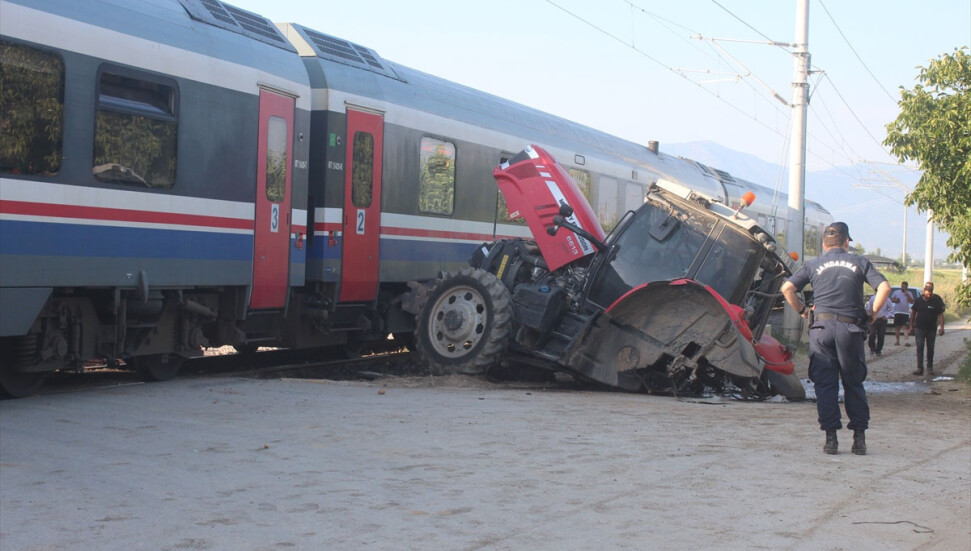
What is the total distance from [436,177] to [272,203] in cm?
359

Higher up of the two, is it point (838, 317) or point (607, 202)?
point (607, 202)

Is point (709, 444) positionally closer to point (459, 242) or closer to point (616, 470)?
point (616, 470)

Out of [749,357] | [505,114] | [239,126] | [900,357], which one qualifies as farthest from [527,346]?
[900,357]

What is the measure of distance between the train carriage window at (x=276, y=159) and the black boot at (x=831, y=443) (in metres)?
6.70

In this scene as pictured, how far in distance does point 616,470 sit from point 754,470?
931 mm

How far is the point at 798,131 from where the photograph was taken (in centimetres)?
2056

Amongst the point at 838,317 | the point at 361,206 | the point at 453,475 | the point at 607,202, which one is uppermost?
the point at 607,202

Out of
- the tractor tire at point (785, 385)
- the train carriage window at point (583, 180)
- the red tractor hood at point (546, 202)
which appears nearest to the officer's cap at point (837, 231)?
the tractor tire at point (785, 385)

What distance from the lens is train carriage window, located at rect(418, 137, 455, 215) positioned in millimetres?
14211

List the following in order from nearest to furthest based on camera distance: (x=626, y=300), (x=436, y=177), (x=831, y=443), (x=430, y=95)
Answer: (x=831, y=443) → (x=626, y=300) → (x=436, y=177) → (x=430, y=95)

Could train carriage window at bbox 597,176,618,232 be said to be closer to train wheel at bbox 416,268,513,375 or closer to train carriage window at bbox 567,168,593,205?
train carriage window at bbox 567,168,593,205

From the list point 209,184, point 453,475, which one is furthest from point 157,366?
point 453,475

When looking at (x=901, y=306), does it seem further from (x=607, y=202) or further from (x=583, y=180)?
(x=583, y=180)

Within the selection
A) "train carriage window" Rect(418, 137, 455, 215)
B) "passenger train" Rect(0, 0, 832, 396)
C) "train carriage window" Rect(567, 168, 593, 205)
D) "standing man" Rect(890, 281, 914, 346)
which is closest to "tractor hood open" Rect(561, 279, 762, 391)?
"passenger train" Rect(0, 0, 832, 396)
